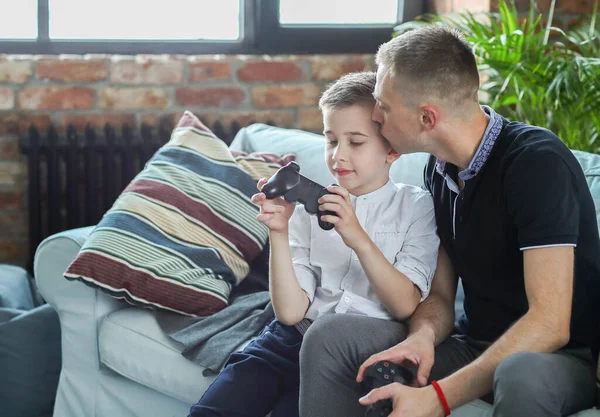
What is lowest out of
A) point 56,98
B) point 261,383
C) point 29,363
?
point 29,363

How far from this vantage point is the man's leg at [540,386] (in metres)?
1.19

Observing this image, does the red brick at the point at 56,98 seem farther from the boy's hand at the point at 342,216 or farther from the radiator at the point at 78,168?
the boy's hand at the point at 342,216

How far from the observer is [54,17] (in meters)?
3.15

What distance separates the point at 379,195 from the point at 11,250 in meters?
1.99

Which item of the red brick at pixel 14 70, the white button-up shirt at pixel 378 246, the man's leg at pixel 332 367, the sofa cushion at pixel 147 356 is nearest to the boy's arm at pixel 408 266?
the white button-up shirt at pixel 378 246

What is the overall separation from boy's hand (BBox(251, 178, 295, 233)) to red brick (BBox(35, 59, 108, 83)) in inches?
69.8

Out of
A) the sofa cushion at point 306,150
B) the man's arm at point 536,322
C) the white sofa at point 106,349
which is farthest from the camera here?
the sofa cushion at point 306,150

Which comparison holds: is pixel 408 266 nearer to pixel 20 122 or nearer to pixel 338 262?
pixel 338 262

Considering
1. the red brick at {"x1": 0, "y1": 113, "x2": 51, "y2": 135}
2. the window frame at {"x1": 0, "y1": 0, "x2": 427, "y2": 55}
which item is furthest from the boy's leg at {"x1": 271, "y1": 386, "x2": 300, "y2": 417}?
the window frame at {"x1": 0, "y1": 0, "x2": 427, "y2": 55}

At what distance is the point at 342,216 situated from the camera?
4.60 ft

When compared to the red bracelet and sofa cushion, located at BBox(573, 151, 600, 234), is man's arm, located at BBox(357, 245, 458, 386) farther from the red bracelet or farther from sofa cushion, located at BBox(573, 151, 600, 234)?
sofa cushion, located at BBox(573, 151, 600, 234)

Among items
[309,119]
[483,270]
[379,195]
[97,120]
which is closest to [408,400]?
[483,270]

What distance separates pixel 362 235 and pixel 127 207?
0.88 meters

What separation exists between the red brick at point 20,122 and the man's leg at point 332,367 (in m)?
1.98
